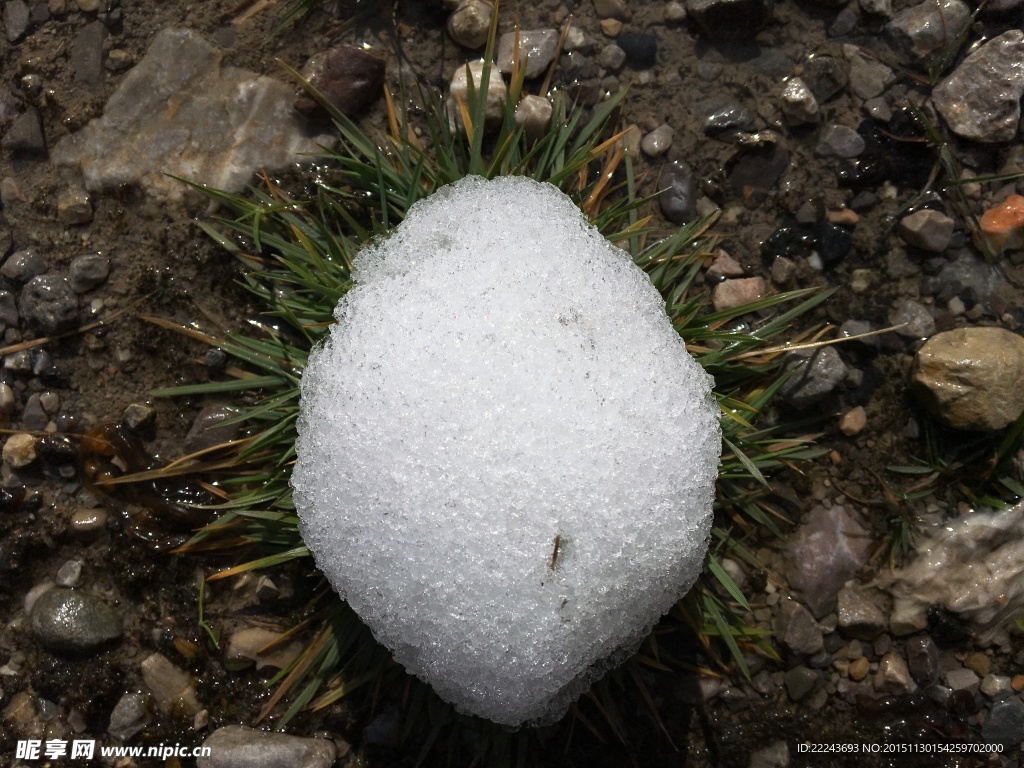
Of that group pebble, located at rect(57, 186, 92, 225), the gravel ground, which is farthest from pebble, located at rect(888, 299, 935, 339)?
pebble, located at rect(57, 186, 92, 225)

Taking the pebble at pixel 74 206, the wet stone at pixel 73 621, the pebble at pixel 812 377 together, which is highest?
the pebble at pixel 74 206

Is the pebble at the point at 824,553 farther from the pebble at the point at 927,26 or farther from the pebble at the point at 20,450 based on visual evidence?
the pebble at the point at 20,450

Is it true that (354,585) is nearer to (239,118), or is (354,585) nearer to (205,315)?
(205,315)

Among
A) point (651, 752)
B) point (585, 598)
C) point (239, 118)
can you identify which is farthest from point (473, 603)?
point (239, 118)

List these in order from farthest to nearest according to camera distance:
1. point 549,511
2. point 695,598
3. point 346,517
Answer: point 695,598, point 346,517, point 549,511

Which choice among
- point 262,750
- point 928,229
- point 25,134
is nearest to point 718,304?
point 928,229

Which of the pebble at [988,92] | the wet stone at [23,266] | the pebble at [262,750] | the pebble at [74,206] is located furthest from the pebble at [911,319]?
the wet stone at [23,266]

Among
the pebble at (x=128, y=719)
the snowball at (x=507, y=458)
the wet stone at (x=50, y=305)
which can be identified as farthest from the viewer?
the wet stone at (x=50, y=305)
